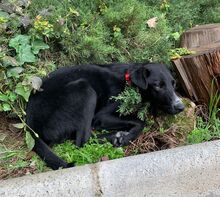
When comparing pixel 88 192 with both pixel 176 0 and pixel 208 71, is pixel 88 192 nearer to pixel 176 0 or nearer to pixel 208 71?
pixel 208 71

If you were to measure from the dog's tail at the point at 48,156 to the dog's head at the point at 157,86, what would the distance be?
1014 millimetres

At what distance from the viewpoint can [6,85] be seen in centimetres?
432

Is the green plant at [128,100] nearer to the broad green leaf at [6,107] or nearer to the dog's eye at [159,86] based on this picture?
the dog's eye at [159,86]

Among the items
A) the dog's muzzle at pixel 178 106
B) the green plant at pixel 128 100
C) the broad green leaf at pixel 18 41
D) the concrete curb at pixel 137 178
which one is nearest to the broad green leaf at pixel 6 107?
the broad green leaf at pixel 18 41

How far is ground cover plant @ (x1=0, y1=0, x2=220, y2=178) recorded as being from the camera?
13.9 feet

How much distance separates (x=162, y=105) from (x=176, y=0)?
2.16 meters

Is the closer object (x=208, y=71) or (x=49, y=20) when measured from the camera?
(x=208, y=71)

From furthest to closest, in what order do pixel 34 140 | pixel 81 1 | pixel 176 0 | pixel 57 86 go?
1. pixel 176 0
2. pixel 81 1
3. pixel 57 86
4. pixel 34 140

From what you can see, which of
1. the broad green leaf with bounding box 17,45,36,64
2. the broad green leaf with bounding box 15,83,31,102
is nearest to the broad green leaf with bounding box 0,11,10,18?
the broad green leaf with bounding box 17,45,36,64

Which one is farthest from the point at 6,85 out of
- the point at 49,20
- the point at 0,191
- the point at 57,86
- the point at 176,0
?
the point at 176,0

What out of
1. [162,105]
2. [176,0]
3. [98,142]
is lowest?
[98,142]

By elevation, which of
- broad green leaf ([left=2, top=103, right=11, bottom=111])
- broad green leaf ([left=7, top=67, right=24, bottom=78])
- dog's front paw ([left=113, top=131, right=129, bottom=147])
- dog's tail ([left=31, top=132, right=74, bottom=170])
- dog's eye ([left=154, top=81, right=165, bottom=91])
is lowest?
dog's front paw ([left=113, top=131, right=129, bottom=147])

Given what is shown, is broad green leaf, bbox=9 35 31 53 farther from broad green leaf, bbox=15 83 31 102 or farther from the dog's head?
the dog's head

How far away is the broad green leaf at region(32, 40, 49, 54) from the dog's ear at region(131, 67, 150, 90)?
93 centimetres
